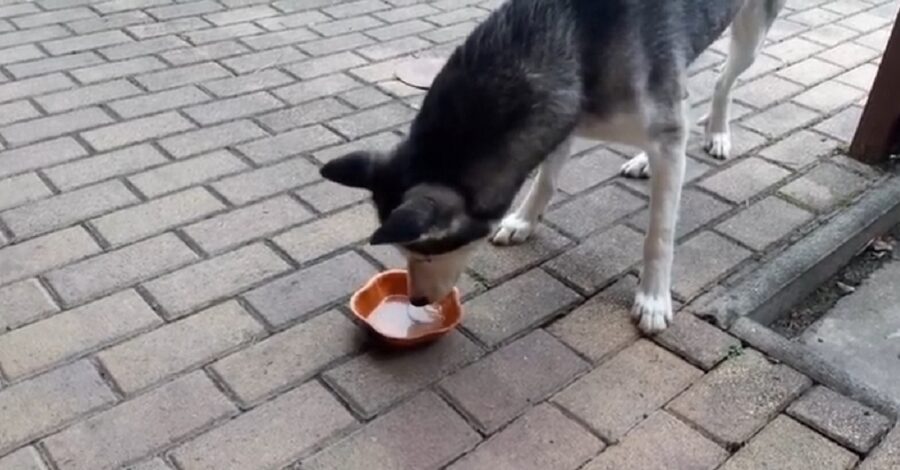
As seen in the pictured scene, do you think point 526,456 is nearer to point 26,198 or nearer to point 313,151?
A: point 313,151

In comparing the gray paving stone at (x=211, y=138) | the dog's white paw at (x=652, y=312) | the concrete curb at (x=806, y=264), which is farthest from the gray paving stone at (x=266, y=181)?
the concrete curb at (x=806, y=264)

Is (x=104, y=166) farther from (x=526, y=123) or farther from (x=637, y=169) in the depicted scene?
(x=637, y=169)

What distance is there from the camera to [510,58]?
2512 mm

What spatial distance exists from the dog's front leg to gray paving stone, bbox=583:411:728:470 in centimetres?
43

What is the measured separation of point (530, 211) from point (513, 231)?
4.1 inches

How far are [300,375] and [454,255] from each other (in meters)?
0.56

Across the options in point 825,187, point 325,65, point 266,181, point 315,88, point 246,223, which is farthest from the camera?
point 325,65

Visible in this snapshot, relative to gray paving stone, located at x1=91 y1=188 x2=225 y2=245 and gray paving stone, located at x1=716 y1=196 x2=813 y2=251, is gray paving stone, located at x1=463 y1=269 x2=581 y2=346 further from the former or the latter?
gray paving stone, located at x1=91 y1=188 x2=225 y2=245

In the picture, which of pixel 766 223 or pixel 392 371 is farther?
pixel 766 223

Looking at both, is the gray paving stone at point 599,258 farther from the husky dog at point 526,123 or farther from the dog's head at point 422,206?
the dog's head at point 422,206

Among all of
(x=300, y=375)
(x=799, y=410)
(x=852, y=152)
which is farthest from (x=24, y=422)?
(x=852, y=152)

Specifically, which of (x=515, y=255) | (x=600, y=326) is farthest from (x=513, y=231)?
(x=600, y=326)

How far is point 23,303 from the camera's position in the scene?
2.85 metres

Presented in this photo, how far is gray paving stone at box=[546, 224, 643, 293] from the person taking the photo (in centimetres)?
313
